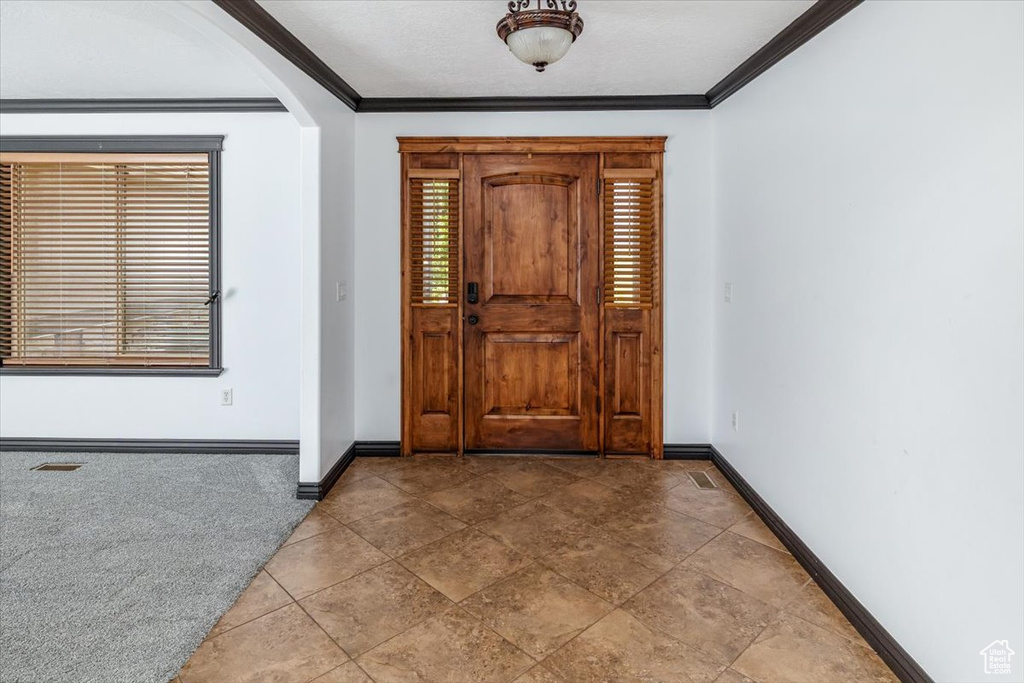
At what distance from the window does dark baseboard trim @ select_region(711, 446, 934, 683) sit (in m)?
3.65

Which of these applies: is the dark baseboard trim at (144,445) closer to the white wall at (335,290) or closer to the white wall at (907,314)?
the white wall at (335,290)

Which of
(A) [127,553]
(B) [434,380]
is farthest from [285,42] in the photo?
(A) [127,553]

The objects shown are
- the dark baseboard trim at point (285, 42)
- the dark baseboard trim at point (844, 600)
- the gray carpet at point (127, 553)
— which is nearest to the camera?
the dark baseboard trim at point (844, 600)

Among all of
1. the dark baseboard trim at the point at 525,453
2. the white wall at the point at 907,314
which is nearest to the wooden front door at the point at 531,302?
the dark baseboard trim at the point at 525,453

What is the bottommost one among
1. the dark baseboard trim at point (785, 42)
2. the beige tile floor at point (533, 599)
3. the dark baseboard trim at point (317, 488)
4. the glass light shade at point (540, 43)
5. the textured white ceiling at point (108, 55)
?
the beige tile floor at point (533, 599)

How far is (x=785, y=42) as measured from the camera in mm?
2598

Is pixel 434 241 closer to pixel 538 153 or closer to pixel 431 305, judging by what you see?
pixel 431 305

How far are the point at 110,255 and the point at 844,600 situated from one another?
15.5ft

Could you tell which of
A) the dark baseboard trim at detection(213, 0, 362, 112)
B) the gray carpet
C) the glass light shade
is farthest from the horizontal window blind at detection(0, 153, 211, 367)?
the glass light shade

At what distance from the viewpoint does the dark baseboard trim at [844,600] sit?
172 centimetres

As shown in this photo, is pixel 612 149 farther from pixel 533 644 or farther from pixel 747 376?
pixel 533 644

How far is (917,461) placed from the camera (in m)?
1.71

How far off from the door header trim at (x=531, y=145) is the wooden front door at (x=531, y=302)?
6cm

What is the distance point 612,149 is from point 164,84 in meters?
2.90
